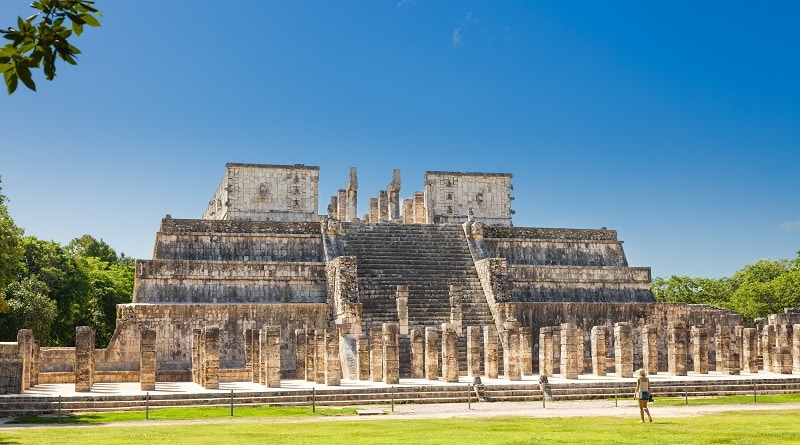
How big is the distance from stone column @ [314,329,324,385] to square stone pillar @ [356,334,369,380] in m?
1.09

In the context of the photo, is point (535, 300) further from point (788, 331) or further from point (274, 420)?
point (274, 420)

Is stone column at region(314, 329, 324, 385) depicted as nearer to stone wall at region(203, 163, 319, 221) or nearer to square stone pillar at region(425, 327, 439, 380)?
square stone pillar at region(425, 327, 439, 380)

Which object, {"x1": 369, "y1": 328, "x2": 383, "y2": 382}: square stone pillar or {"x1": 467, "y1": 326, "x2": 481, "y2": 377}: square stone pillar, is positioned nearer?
{"x1": 369, "y1": 328, "x2": 383, "y2": 382}: square stone pillar

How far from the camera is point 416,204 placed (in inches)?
1801

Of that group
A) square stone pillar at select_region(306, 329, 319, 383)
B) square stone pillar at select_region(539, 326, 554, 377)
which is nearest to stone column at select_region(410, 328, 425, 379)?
square stone pillar at select_region(306, 329, 319, 383)

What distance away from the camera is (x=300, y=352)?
31.0 meters

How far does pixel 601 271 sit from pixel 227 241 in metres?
15.5

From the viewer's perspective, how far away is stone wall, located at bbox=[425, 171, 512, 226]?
147 feet

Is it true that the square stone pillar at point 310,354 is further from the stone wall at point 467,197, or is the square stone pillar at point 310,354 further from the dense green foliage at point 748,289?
the dense green foliage at point 748,289

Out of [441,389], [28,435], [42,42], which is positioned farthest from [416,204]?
[42,42]

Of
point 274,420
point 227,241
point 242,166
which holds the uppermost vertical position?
point 242,166

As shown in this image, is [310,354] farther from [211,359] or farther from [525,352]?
[525,352]

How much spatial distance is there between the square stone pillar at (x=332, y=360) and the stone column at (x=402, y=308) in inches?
198

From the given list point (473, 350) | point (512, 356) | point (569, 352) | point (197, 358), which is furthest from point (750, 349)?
point (197, 358)
